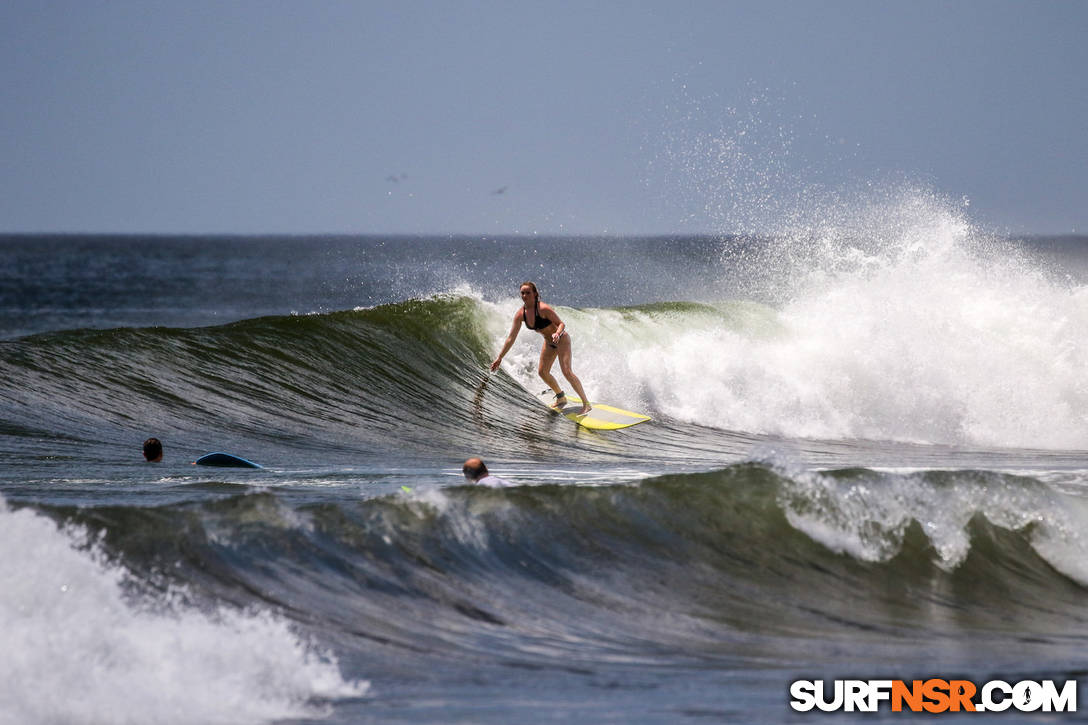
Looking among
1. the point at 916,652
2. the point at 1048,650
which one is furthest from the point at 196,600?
the point at 1048,650

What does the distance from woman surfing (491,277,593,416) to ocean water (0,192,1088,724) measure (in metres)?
0.52

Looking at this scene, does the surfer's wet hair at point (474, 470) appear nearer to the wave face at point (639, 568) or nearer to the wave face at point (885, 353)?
the wave face at point (639, 568)

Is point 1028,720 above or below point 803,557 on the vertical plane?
below

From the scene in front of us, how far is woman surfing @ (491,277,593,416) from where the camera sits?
13.4m

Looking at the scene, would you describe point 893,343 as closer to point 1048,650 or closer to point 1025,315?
point 1025,315

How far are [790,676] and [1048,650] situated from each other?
1.54m

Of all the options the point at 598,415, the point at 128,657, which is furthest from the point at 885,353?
the point at 128,657

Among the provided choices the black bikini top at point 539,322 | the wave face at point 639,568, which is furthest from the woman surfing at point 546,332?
the wave face at point 639,568

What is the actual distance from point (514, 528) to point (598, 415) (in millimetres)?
6558

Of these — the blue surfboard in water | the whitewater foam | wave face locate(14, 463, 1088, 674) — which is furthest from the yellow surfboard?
the whitewater foam

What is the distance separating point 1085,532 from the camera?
25.7 ft

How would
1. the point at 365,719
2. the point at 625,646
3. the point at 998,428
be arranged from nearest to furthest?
the point at 365,719, the point at 625,646, the point at 998,428

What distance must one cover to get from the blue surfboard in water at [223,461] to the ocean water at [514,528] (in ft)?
0.83

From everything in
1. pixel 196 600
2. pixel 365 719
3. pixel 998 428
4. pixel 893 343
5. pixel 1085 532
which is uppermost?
pixel 893 343
